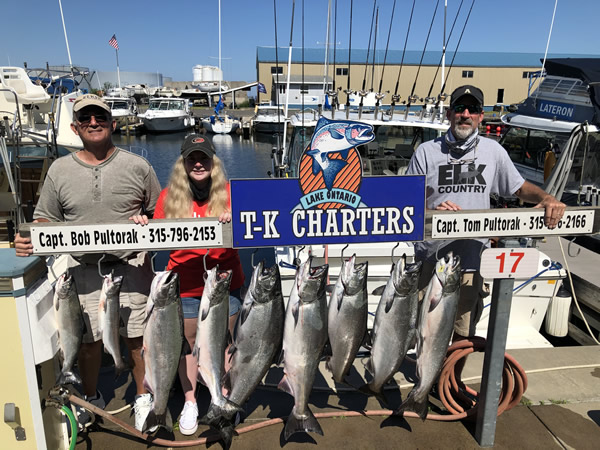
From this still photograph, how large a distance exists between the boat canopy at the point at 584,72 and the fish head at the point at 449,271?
7.84 meters

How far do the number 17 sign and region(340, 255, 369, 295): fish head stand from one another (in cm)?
77

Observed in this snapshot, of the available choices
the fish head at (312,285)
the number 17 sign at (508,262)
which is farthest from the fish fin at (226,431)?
the number 17 sign at (508,262)

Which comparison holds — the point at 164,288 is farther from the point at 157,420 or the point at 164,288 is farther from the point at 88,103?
the point at 88,103

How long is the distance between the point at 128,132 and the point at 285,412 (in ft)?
131

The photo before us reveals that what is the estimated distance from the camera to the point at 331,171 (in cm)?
264

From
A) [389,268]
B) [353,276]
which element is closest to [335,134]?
[353,276]

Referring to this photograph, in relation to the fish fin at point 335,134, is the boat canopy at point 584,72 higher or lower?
higher

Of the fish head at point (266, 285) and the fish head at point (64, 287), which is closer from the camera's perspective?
the fish head at point (266, 285)

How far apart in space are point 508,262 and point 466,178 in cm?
67

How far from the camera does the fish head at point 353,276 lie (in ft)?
8.61

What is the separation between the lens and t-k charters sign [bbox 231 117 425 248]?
8.59 feet

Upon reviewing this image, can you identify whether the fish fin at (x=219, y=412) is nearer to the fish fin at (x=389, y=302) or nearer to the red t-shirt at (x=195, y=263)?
the red t-shirt at (x=195, y=263)

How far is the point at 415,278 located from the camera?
2668mm

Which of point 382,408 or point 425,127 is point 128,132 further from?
point 382,408
